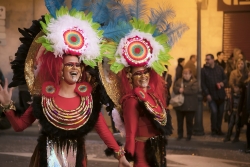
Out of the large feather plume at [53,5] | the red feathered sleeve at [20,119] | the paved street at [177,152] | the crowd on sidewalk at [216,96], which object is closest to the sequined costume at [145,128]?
the red feathered sleeve at [20,119]

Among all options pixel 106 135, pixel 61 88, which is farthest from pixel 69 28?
pixel 106 135

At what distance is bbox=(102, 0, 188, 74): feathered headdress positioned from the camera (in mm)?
6668

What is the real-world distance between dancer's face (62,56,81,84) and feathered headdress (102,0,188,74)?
566 mm

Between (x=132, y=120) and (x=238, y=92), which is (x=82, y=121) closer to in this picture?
(x=132, y=120)

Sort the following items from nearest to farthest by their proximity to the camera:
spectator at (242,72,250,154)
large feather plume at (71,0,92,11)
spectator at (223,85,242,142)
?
large feather plume at (71,0,92,11), spectator at (242,72,250,154), spectator at (223,85,242,142)

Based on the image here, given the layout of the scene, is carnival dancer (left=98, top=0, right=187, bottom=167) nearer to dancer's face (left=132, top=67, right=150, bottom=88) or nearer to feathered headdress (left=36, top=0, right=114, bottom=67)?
dancer's face (left=132, top=67, right=150, bottom=88)

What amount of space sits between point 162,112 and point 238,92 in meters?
6.65

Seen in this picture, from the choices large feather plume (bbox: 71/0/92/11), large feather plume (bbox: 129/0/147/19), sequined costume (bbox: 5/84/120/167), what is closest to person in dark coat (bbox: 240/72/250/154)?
large feather plume (bbox: 129/0/147/19)

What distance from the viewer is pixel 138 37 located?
6.77 m

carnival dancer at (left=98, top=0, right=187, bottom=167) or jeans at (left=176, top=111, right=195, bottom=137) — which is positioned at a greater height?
carnival dancer at (left=98, top=0, right=187, bottom=167)

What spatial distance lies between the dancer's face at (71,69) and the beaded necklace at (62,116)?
0.25 metres

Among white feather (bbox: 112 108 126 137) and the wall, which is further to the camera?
the wall

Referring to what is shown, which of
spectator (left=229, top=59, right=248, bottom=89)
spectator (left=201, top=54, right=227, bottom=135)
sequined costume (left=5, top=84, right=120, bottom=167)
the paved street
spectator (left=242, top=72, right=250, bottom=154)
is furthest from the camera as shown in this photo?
spectator (left=201, top=54, right=227, bottom=135)

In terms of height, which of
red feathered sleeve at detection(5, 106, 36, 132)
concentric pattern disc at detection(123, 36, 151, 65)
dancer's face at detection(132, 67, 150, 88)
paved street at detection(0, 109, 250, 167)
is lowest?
paved street at detection(0, 109, 250, 167)
